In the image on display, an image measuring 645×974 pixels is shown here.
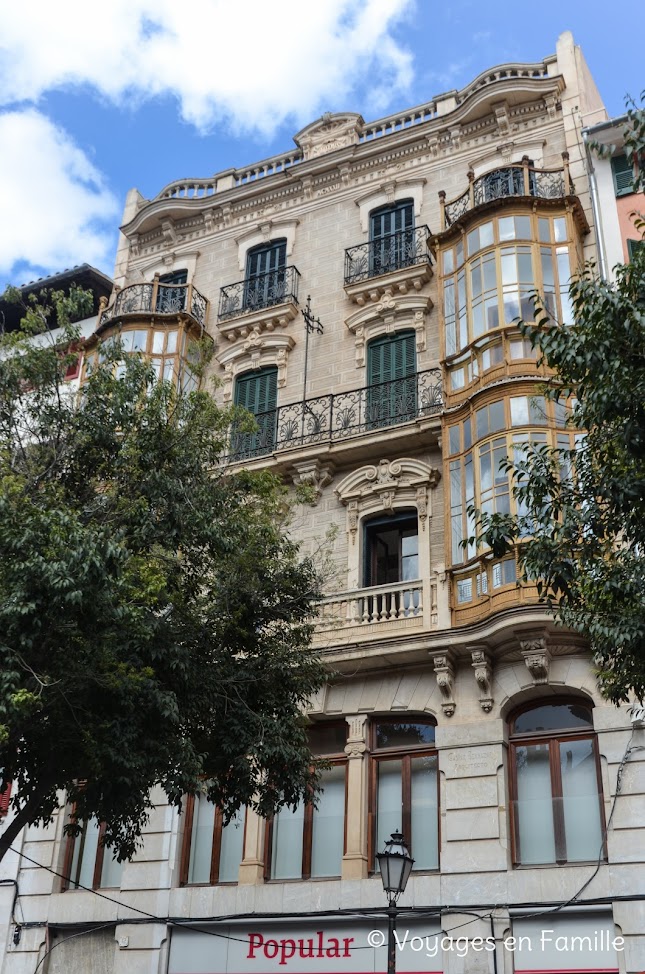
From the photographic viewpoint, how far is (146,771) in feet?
40.6

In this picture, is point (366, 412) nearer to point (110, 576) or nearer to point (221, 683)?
point (221, 683)

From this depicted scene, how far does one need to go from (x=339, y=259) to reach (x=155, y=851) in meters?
13.0

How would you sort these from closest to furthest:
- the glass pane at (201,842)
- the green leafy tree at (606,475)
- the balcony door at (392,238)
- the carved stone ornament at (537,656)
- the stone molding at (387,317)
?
the green leafy tree at (606,475), the carved stone ornament at (537,656), the glass pane at (201,842), the stone molding at (387,317), the balcony door at (392,238)

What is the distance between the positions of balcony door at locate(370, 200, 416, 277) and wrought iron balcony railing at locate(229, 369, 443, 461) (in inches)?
120

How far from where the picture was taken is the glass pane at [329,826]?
16.5m

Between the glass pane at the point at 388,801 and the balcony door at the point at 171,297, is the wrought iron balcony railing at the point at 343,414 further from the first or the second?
the glass pane at the point at 388,801

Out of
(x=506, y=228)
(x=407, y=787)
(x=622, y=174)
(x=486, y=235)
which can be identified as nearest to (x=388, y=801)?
(x=407, y=787)

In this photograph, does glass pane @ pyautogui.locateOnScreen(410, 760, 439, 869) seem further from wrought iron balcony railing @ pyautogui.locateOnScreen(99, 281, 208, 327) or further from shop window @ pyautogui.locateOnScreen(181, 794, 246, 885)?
wrought iron balcony railing @ pyautogui.locateOnScreen(99, 281, 208, 327)

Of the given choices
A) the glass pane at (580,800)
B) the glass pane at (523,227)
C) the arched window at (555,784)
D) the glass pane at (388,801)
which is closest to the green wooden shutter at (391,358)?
the glass pane at (523,227)

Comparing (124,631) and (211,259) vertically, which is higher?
(211,259)

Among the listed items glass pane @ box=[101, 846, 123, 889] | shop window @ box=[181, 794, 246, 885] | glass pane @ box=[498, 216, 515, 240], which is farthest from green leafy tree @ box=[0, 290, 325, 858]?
glass pane @ box=[498, 216, 515, 240]

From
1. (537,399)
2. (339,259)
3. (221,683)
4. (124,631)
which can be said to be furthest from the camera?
(339,259)

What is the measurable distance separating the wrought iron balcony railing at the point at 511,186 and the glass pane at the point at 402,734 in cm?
958

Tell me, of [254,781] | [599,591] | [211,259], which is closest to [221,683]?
[254,781]
